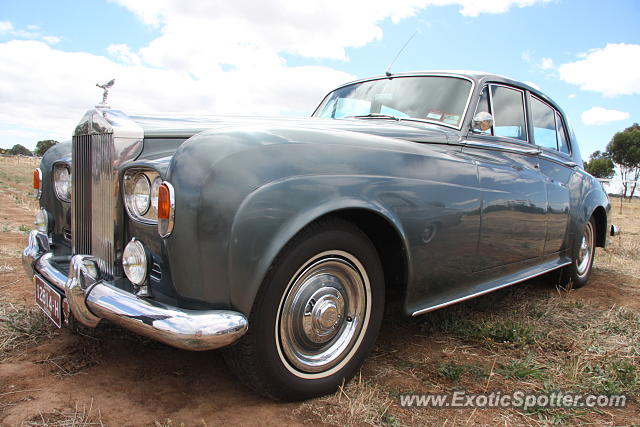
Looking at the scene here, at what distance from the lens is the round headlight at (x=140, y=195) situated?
6.13 ft

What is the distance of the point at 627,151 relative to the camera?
38.7 meters

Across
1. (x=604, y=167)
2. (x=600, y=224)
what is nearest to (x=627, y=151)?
(x=604, y=167)

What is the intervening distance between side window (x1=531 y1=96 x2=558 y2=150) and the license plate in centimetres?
336

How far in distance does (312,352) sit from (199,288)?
60cm

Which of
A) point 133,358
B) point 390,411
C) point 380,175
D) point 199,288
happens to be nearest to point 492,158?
point 380,175

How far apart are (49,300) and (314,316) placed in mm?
1232

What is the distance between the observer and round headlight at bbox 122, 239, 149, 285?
69.8 inches

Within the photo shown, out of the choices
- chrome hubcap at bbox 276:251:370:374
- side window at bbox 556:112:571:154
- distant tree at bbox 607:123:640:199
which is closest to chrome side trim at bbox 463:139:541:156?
side window at bbox 556:112:571:154

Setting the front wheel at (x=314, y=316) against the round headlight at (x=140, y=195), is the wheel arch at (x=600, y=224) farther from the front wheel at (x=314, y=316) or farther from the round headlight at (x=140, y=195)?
the round headlight at (x=140, y=195)

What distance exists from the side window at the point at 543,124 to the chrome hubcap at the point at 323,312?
7.73 ft

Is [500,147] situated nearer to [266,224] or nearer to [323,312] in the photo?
[323,312]

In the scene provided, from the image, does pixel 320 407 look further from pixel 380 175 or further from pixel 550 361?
pixel 550 361

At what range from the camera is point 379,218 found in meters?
2.08

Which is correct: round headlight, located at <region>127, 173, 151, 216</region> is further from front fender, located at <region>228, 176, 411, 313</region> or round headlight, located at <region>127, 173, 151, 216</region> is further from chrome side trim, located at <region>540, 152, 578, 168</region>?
chrome side trim, located at <region>540, 152, 578, 168</region>
